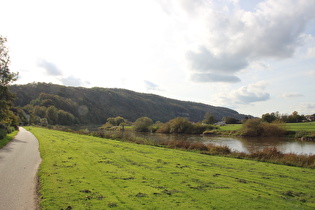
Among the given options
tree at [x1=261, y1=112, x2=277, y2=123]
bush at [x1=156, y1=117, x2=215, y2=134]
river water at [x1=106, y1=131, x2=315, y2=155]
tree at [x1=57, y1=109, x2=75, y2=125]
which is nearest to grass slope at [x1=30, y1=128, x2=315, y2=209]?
river water at [x1=106, y1=131, x2=315, y2=155]

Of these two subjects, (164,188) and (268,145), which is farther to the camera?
(268,145)

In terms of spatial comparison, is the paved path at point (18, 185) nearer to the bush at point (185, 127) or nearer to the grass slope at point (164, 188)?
the grass slope at point (164, 188)

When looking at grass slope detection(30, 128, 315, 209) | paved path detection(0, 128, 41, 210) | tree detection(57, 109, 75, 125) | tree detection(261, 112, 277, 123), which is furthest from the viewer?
tree detection(57, 109, 75, 125)

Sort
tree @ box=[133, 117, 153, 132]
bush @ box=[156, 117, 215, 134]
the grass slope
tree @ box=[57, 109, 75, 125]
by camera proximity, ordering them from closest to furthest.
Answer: the grass slope, bush @ box=[156, 117, 215, 134], tree @ box=[133, 117, 153, 132], tree @ box=[57, 109, 75, 125]

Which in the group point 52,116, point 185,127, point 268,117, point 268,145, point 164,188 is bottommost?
point 268,145

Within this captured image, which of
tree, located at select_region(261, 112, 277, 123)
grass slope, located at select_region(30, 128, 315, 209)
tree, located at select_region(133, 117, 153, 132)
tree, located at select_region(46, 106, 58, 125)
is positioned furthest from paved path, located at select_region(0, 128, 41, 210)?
tree, located at select_region(46, 106, 58, 125)

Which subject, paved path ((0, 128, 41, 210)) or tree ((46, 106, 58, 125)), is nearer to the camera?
paved path ((0, 128, 41, 210))

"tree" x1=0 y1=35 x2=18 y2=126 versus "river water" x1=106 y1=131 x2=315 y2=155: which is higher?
"tree" x1=0 y1=35 x2=18 y2=126

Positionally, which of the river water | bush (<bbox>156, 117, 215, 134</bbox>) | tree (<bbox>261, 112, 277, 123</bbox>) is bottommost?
the river water

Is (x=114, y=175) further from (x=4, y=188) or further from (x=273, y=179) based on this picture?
(x=273, y=179)

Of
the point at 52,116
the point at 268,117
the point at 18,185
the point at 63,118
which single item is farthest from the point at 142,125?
the point at 18,185

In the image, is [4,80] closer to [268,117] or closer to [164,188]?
[164,188]

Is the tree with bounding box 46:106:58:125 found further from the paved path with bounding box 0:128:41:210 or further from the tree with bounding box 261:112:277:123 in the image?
the paved path with bounding box 0:128:41:210

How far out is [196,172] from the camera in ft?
35.7
